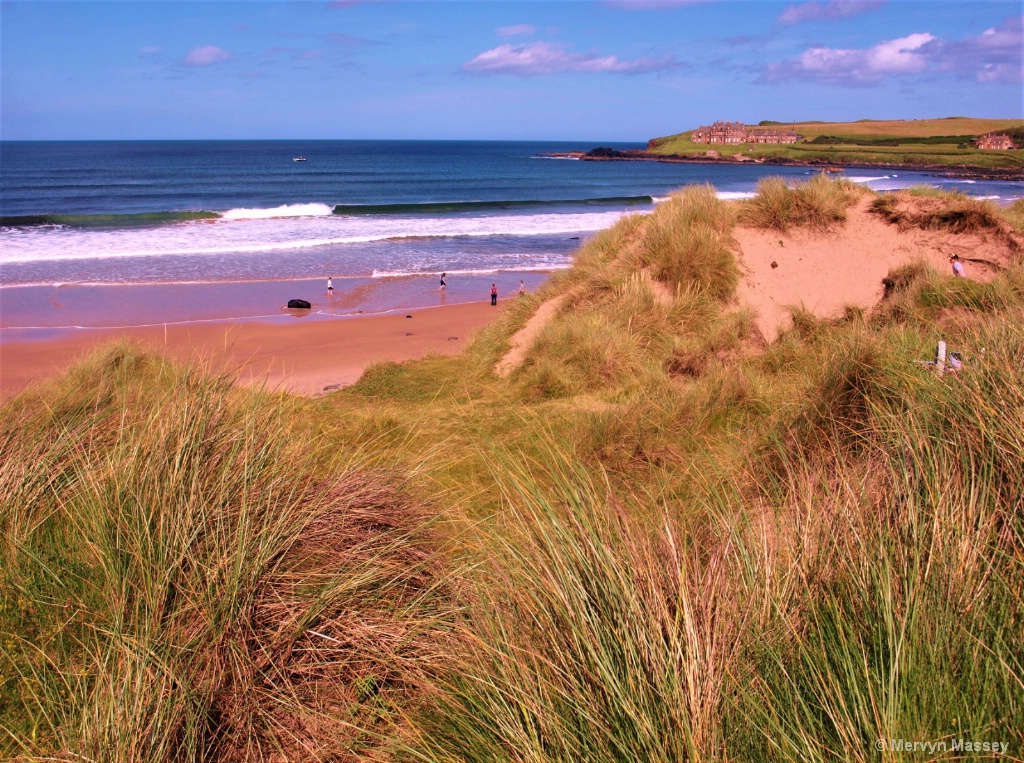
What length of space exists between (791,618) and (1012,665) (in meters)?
0.68

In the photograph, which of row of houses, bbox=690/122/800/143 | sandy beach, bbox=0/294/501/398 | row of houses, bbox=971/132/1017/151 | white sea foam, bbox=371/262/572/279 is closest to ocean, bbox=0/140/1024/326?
white sea foam, bbox=371/262/572/279

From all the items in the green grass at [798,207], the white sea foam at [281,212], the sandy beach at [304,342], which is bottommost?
the sandy beach at [304,342]

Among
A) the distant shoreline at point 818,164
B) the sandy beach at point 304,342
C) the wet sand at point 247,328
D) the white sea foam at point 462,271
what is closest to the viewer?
the sandy beach at point 304,342

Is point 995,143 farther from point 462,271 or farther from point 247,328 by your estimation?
point 247,328

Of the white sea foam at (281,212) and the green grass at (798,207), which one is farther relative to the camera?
the white sea foam at (281,212)

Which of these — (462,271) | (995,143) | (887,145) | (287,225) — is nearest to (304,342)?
(462,271)

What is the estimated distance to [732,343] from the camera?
981 centimetres

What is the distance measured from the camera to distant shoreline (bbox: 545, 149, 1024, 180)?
7819 centimetres

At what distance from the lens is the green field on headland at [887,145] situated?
3713 inches

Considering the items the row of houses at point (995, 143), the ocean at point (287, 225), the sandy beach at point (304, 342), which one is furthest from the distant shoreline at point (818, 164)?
the sandy beach at point (304, 342)

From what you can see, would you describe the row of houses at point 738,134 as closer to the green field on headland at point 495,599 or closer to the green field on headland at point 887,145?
the green field on headland at point 887,145

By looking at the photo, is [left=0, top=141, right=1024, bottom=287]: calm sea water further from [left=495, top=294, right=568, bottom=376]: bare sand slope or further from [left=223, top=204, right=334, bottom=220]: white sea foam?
[left=495, top=294, right=568, bottom=376]: bare sand slope

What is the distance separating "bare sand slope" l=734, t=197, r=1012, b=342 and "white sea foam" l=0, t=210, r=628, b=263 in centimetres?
1410

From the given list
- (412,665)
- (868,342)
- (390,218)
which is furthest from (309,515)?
(390,218)
